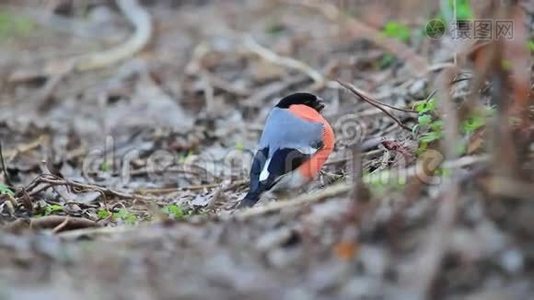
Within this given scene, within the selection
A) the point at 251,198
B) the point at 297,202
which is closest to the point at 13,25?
the point at 251,198

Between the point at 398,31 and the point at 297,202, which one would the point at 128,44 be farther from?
the point at 297,202

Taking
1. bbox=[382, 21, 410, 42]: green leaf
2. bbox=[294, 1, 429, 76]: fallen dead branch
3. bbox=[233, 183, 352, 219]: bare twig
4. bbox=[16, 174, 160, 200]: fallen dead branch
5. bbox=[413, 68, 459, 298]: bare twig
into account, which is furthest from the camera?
bbox=[382, 21, 410, 42]: green leaf

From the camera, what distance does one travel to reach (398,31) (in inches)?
235

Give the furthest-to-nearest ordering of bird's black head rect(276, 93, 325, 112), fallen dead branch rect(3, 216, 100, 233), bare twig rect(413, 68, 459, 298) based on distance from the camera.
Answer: bird's black head rect(276, 93, 325, 112) < fallen dead branch rect(3, 216, 100, 233) < bare twig rect(413, 68, 459, 298)

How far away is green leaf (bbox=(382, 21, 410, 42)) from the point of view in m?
5.88

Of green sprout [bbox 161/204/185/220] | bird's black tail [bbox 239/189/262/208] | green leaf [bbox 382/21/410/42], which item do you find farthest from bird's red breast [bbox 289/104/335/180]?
green leaf [bbox 382/21/410/42]

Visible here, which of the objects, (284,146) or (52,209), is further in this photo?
(284,146)

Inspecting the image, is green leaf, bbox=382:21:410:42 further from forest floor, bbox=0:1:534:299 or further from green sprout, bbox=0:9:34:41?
green sprout, bbox=0:9:34:41

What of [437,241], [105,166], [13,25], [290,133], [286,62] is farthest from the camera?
[13,25]

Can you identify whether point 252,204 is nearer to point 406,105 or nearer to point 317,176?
point 317,176

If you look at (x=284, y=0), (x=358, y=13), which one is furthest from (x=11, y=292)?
(x=284, y=0)

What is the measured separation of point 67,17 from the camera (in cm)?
821

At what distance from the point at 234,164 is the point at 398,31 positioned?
197 centimetres

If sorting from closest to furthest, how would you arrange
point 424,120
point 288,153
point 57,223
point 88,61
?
1. point 57,223
2. point 424,120
3. point 288,153
4. point 88,61
